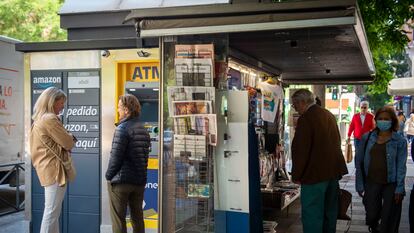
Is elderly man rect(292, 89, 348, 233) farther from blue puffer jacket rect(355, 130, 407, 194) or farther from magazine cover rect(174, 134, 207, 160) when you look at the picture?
magazine cover rect(174, 134, 207, 160)

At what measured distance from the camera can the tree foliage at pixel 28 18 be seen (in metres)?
17.2

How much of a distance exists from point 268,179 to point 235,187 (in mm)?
2482

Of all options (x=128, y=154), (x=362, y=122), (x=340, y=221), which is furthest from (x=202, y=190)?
(x=362, y=122)

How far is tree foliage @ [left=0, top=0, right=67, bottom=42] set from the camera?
17234 mm

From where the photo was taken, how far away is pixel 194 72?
4.74 meters

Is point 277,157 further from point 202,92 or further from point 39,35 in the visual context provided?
point 39,35

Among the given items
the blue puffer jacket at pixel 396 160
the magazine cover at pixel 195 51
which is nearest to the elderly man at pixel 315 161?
the blue puffer jacket at pixel 396 160

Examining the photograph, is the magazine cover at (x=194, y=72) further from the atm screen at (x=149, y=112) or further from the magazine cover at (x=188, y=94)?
the atm screen at (x=149, y=112)

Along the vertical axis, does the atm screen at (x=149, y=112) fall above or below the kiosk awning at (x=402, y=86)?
below

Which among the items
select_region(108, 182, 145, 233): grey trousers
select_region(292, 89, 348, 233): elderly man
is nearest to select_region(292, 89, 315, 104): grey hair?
select_region(292, 89, 348, 233): elderly man

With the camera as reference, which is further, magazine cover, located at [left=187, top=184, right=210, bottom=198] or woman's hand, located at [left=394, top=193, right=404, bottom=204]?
woman's hand, located at [left=394, top=193, right=404, bottom=204]

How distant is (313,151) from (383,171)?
0.89 meters

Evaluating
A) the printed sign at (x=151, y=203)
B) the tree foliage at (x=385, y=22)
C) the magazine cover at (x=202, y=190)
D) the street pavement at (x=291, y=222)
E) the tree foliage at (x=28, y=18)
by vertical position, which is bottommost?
the street pavement at (x=291, y=222)

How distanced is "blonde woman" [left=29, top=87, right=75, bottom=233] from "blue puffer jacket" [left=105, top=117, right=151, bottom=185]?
46 centimetres
